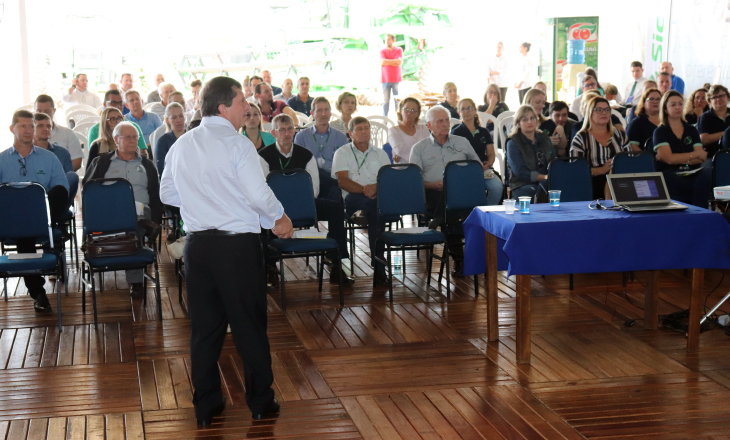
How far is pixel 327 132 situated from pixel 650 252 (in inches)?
148

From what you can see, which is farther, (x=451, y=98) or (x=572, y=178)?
(x=451, y=98)

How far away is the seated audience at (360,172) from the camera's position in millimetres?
6117

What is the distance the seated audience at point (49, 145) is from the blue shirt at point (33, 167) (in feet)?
1.22

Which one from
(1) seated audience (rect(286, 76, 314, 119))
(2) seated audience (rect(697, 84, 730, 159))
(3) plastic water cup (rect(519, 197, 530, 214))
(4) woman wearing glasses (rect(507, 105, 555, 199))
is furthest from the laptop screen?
(1) seated audience (rect(286, 76, 314, 119))

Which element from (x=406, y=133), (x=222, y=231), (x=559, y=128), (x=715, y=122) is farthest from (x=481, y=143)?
(x=222, y=231)

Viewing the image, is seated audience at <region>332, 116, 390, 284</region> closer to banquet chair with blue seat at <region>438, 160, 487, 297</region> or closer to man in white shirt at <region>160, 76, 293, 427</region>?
banquet chair with blue seat at <region>438, 160, 487, 297</region>

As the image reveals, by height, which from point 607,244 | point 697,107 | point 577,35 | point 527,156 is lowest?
point 607,244

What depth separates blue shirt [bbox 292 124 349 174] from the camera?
7.16 m

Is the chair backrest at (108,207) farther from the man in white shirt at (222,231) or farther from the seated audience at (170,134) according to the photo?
the man in white shirt at (222,231)

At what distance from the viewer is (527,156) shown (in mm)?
6617

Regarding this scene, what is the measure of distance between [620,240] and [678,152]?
320 centimetres

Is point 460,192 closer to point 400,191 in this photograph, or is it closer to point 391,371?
point 400,191

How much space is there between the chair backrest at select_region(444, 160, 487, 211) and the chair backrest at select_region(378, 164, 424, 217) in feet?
0.69

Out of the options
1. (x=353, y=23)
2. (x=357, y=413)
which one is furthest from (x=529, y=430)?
(x=353, y=23)
